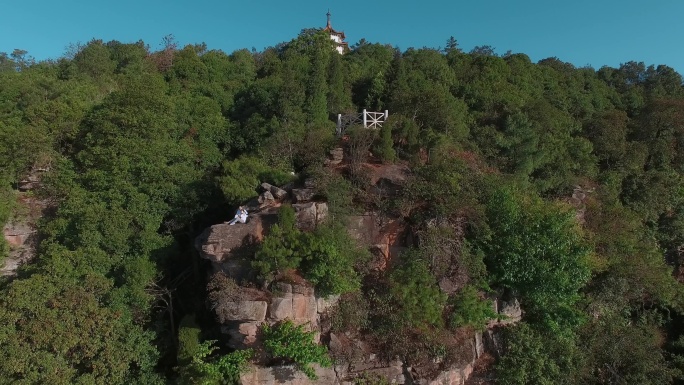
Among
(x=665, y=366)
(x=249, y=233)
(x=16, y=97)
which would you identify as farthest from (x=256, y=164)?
(x=665, y=366)

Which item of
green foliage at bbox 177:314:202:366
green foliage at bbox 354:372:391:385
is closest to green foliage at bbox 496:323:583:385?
green foliage at bbox 354:372:391:385

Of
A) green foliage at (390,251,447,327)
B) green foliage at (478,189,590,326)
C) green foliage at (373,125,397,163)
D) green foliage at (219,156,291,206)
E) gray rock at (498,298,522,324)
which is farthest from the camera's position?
green foliage at (373,125,397,163)

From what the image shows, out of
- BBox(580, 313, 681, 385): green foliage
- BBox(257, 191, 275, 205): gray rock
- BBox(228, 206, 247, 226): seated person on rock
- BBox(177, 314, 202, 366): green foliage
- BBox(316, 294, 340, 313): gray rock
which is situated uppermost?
BBox(257, 191, 275, 205): gray rock

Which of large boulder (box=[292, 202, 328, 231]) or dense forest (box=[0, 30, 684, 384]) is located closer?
dense forest (box=[0, 30, 684, 384])

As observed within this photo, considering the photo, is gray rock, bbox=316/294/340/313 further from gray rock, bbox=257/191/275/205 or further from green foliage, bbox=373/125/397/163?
green foliage, bbox=373/125/397/163

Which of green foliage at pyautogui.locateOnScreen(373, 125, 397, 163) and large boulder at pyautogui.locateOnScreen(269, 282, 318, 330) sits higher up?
green foliage at pyautogui.locateOnScreen(373, 125, 397, 163)

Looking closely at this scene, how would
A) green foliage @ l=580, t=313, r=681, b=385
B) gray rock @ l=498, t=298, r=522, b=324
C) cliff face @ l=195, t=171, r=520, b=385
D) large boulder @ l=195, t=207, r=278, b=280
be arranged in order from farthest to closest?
gray rock @ l=498, t=298, r=522, b=324 < green foliage @ l=580, t=313, r=681, b=385 < large boulder @ l=195, t=207, r=278, b=280 < cliff face @ l=195, t=171, r=520, b=385

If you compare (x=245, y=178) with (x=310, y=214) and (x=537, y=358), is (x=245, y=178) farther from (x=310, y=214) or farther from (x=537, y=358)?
(x=537, y=358)

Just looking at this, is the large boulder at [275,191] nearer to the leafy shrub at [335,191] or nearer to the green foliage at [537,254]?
the leafy shrub at [335,191]
